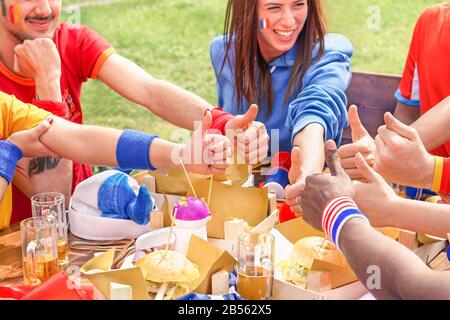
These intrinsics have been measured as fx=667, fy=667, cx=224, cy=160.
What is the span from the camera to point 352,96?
318 cm

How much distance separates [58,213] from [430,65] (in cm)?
165

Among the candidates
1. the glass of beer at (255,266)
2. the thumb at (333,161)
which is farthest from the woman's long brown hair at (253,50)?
the glass of beer at (255,266)

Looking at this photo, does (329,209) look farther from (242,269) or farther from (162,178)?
(162,178)

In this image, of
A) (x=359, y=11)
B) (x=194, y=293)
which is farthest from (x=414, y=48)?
(x=359, y=11)

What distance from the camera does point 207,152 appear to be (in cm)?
198

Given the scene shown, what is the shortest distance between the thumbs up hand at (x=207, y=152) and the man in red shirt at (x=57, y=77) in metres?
0.22

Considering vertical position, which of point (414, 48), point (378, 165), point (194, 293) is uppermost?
point (414, 48)

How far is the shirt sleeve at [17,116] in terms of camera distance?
7.18ft

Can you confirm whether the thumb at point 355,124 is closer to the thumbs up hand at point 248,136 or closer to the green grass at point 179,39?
the thumbs up hand at point 248,136

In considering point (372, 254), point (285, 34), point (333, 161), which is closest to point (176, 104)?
point (285, 34)

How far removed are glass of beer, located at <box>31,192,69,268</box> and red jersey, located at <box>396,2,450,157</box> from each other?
1.56 m

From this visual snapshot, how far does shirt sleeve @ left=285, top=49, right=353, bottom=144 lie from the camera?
2385 millimetres

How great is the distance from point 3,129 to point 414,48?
1706 millimetres

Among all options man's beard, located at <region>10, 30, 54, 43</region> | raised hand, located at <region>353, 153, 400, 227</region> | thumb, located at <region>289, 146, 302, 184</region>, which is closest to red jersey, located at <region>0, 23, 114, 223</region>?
man's beard, located at <region>10, 30, 54, 43</region>
